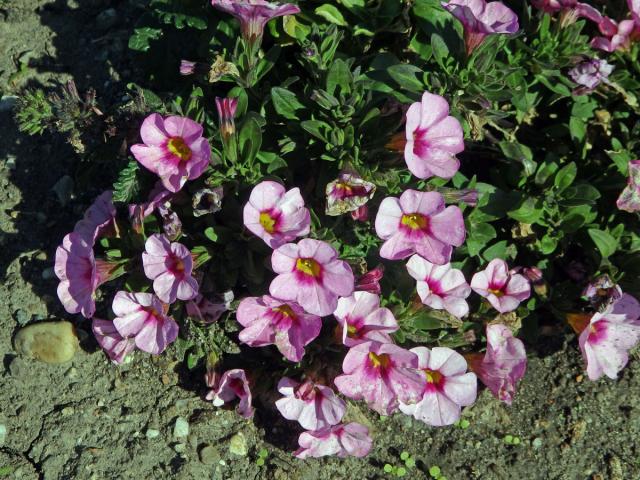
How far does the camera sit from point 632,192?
3406 mm

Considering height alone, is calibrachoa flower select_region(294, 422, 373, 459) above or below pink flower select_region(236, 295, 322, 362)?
below

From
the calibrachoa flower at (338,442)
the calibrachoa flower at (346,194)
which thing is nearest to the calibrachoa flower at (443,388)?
the calibrachoa flower at (338,442)

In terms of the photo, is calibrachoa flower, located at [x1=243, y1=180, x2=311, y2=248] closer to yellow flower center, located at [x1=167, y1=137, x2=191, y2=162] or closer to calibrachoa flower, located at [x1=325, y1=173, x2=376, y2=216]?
calibrachoa flower, located at [x1=325, y1=173, x2=376, y2=216]

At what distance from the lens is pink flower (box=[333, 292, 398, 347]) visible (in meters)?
3.05

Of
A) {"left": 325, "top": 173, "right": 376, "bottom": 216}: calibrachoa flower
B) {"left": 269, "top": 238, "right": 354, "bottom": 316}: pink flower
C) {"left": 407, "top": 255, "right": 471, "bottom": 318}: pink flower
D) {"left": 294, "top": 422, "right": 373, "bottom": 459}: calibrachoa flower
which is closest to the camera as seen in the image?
{"left": 269, "top": 238, "right": 354, "bottom": 316}: pink flower

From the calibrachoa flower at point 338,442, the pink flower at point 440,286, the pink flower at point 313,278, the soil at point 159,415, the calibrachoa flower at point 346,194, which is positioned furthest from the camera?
the soil at point 159,415

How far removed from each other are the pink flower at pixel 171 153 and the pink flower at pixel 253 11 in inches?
19.2

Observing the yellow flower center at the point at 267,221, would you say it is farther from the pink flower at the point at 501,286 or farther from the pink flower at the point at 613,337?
the pink flower at the point at 613,337

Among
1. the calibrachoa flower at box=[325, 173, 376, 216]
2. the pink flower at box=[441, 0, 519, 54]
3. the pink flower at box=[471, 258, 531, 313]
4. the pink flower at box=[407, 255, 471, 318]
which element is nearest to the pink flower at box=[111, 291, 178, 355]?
the calibrachoa flower at box=[325, 173, 376, 216]

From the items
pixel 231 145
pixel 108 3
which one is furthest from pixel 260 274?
pixel 108 3

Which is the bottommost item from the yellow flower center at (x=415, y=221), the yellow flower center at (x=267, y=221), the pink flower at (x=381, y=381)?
the pink flower at (x=381, y=381)

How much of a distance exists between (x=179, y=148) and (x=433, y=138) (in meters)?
1.06

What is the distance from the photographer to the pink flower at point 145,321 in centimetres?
310

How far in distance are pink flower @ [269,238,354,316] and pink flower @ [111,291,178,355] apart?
530 mm
